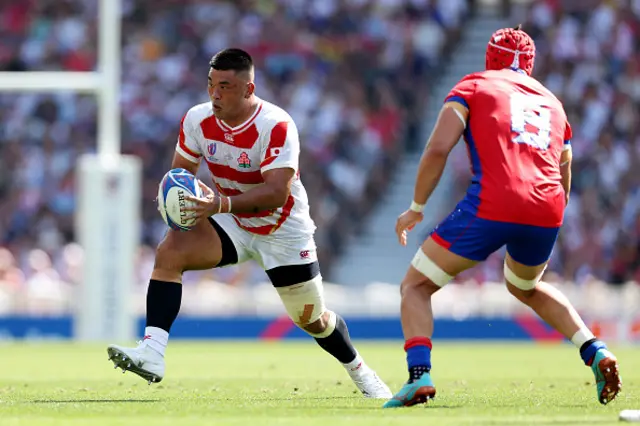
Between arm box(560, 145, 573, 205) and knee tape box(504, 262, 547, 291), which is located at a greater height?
arm box(560, 145, 573, 205)

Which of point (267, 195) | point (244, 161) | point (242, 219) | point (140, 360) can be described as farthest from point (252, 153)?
point (140, 360)

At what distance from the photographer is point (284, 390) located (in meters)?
9.65

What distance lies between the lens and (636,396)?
29.0ft

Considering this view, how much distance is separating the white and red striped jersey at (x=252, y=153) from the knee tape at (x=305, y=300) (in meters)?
0.34

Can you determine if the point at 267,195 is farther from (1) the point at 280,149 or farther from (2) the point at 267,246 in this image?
(2) the point at 267,246

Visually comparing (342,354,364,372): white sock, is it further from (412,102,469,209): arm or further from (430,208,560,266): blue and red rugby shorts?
(412,102,469,209): arm

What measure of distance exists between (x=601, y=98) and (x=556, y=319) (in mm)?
16000

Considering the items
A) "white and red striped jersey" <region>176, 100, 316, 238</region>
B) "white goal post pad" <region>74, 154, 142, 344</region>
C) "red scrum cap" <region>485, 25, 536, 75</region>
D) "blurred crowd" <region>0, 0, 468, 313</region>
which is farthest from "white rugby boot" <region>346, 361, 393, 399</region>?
"blurred crowd" <region>0, 0, 468, 313</region>

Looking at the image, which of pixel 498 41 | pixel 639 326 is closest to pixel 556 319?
pixel 498 41

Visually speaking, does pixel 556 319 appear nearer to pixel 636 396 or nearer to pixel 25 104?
pixel 636 396

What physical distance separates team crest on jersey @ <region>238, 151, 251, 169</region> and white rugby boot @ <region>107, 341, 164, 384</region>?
4.25 feet

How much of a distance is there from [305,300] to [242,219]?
67 cm

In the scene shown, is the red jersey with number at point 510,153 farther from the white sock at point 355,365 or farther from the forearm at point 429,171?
the white sock at point 355,365

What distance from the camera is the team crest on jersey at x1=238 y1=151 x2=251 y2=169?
890cm
